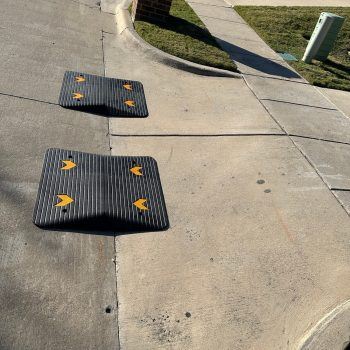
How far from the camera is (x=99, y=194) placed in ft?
12.2

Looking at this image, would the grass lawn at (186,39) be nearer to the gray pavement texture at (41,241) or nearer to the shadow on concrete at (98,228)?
the gray pavement texture at (41,241)

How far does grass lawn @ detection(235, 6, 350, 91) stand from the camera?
7.48 metres

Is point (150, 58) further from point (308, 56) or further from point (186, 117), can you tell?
point (308, 56)

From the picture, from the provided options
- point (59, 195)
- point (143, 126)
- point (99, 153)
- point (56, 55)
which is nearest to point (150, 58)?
point (56, 55)

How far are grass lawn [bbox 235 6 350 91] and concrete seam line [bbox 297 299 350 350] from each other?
4953mm

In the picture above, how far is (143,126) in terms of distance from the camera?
4.98 metres

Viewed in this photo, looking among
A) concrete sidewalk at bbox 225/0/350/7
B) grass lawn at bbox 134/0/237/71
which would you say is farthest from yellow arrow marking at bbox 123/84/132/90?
concrete sidewalk at bbox 225/0/350/7

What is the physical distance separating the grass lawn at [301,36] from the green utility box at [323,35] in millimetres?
201

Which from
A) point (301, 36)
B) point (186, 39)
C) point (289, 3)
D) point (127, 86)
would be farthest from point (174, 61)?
A: point (289, 3)

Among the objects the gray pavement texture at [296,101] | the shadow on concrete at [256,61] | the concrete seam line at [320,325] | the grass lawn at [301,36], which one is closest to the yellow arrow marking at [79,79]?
the gray pavement texture at [296,101]

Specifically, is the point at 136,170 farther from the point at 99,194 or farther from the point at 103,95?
the point at 103,95

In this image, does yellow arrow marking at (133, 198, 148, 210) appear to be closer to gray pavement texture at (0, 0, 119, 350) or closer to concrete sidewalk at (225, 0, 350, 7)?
gray pavement texture at (0, 0, 119, 350)

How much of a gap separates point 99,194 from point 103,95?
6.79ft

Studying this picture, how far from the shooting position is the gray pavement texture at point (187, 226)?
9.21 ft
